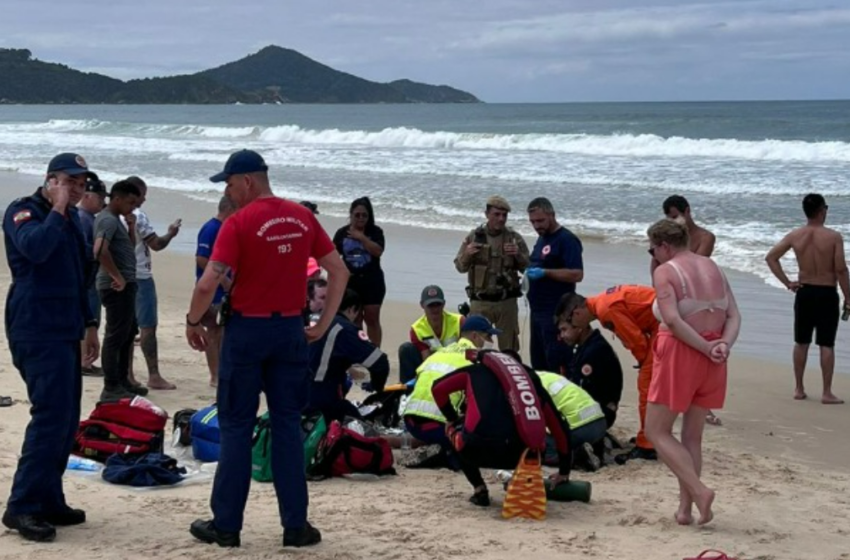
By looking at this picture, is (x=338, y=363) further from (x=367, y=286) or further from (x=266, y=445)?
(x=367, y=286)

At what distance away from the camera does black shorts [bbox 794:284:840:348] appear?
31.0ft

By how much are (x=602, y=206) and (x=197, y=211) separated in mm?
7892

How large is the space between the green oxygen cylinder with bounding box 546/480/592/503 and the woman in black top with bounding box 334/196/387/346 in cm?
370

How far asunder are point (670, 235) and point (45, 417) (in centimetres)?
308

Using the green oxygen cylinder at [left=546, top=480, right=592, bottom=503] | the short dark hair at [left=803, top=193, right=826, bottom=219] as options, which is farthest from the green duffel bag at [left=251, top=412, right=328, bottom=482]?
the short dark hair at [left=803, top=193, right=826, bottom=219]

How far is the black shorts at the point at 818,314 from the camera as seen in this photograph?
9445 mm

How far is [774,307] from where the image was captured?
42.1ft

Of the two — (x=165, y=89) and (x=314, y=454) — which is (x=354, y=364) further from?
(x=165, y=89)

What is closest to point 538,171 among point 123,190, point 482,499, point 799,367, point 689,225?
point 799,367

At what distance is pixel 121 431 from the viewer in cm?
698

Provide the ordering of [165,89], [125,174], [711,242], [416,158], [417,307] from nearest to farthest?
[711,242]
[417,307]
[125,174]
[416,158]
[165,89]

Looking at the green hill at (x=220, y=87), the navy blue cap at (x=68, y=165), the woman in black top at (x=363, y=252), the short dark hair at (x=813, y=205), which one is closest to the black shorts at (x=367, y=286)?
the woman in black top at (x=363, y=252)

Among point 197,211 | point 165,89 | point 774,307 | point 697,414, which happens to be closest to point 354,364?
point 697,414

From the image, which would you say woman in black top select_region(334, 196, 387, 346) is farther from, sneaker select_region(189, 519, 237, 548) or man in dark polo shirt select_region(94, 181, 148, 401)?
sneaker select_region(189, 519, 237, 548)
